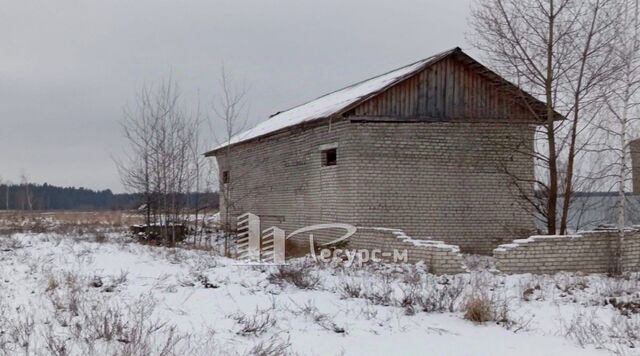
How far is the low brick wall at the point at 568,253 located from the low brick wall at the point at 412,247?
0.89 meters

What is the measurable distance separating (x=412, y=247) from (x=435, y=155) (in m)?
3.33

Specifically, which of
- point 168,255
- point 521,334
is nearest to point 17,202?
point 168,255

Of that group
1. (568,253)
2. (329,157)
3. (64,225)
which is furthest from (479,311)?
(64,225)

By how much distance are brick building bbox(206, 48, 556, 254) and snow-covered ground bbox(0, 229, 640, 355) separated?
133 inches

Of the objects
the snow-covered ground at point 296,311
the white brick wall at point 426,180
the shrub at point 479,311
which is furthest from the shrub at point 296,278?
the white brick wall at point 426,180

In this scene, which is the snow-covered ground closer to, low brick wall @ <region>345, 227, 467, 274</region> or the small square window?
low brick wall @ <region>345, 227, 467, 274</region>

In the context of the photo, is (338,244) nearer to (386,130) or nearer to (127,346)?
(386,130)

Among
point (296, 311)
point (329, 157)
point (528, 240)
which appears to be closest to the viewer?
point (296, 311)

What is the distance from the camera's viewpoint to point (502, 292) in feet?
28.6

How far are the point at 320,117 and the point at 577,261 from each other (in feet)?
20.9

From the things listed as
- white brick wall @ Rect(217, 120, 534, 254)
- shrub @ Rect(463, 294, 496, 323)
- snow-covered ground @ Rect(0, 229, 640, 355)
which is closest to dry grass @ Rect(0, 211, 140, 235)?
white brick wall @ Rect(217, 120, 534, 254)

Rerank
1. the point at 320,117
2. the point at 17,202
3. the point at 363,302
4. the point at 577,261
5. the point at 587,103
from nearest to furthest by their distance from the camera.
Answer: the point at 363,302
the point at 577,261
the point at 587,103
the point at 320,117
the point at 17,202

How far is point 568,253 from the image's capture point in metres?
11.0

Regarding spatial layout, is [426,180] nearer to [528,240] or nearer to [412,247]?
[412,247]
